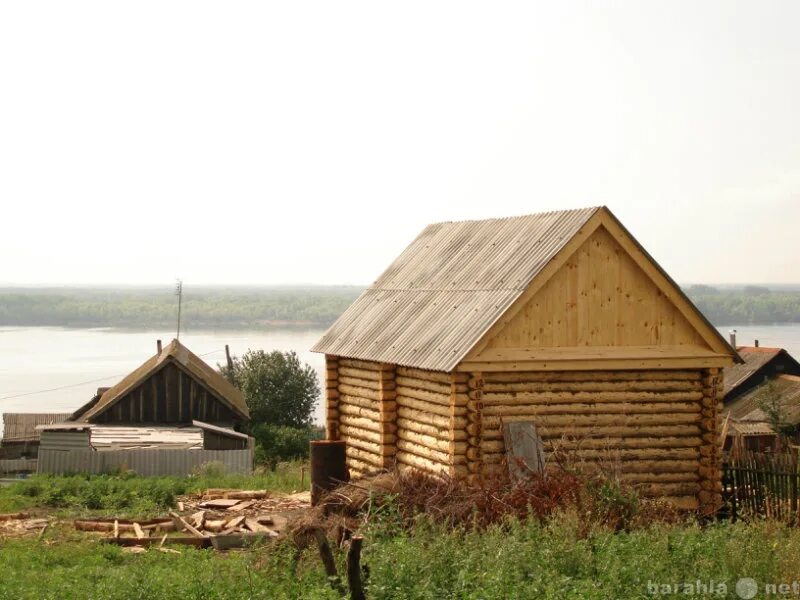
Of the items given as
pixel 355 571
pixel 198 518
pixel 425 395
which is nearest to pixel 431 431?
pixel 425 395

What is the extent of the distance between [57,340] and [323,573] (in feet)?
600

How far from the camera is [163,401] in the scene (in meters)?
43.5

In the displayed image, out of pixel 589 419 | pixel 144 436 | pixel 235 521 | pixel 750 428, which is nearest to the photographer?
pixel 589 419

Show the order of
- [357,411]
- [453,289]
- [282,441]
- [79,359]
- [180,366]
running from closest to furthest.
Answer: [453,289] → [357,411] → [180,366] → [282,441] → [79,359]

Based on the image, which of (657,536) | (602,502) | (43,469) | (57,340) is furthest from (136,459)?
Result: (57,340)

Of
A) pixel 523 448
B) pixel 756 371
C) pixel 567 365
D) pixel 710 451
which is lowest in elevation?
pixel 756 371

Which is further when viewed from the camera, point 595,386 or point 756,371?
point 756,371

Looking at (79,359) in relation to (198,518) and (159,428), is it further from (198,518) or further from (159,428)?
(198,518)

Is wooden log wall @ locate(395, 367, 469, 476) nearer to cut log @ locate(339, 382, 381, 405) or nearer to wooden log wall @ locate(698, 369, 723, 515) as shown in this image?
cut log @ locate(339, 382, 381, 405)

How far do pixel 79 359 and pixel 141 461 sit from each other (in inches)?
4495

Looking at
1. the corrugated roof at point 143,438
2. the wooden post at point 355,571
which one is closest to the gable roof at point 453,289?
the wooden post at point 355,571

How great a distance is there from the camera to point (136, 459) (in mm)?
32531

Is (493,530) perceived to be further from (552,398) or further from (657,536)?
(552,398)

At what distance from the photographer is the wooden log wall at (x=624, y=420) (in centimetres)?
2056
